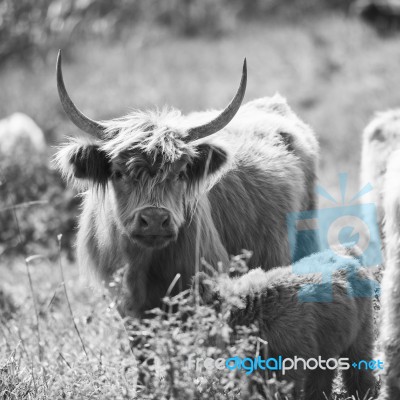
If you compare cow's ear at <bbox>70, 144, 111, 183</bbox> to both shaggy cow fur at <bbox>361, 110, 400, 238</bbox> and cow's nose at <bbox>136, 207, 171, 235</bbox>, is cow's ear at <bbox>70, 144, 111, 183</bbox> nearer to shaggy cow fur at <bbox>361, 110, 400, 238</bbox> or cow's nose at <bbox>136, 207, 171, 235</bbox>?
cow's nose at <bbox>136, 207, 171, 235</bbox>

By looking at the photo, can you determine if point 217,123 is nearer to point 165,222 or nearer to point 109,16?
point 165,222

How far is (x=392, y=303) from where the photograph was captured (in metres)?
3.97

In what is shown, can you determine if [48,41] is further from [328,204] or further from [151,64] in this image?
[328,204]

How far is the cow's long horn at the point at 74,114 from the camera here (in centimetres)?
482

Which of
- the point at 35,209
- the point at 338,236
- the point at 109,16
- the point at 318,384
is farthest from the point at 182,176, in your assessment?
the point at 109,16

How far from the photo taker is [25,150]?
11.0 meters

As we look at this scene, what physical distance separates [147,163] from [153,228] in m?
0.42

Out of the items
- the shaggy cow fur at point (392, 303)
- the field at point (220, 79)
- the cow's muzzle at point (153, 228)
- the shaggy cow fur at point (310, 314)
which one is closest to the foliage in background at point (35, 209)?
the field at point (220, 79)

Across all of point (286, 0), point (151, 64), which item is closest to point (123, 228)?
point (151, 64)

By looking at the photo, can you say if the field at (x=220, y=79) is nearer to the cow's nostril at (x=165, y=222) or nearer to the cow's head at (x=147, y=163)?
the cow's head at (x=147, y=163)

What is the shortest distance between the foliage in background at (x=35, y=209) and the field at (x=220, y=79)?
0.53 feet

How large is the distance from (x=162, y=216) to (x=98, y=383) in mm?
1036

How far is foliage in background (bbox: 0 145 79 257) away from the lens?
1013 cm

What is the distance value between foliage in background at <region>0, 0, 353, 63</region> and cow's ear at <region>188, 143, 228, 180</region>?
43.7ft
